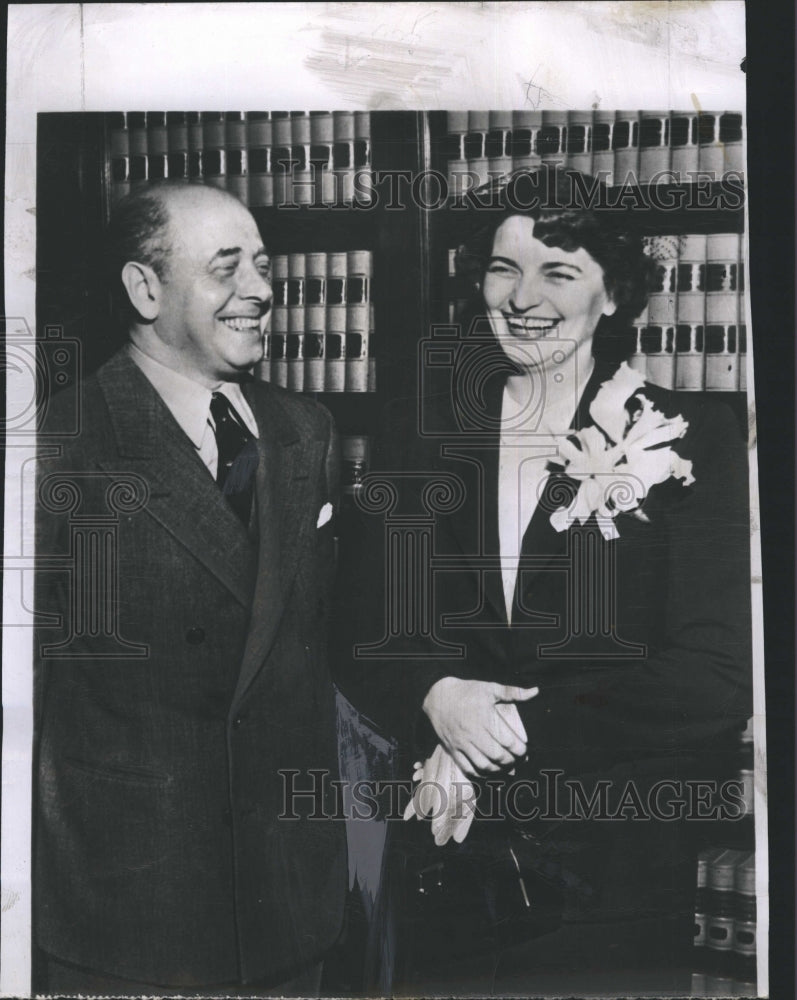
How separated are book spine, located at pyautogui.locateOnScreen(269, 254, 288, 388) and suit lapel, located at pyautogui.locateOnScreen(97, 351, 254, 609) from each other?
1.02ft

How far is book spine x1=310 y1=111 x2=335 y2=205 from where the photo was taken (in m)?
2.50

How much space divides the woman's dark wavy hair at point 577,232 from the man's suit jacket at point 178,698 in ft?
2.12

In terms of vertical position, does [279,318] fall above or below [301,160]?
below

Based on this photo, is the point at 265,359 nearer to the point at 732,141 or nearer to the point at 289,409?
the point at 289,409

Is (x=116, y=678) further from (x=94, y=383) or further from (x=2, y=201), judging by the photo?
(x=2, y=201)

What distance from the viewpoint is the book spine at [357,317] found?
2.49 m

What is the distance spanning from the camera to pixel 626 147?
2.52 meters

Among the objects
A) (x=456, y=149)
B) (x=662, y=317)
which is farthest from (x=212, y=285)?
(x=662, y=317)

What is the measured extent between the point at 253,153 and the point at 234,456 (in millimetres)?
837

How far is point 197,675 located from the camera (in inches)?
96.0

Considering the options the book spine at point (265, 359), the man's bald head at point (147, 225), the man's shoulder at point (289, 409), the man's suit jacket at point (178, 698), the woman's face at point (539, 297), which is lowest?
the man's suit jacket at point (178, 698)

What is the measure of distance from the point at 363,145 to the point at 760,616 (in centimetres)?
170

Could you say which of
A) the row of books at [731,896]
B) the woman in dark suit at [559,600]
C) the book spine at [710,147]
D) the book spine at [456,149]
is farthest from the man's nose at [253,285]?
the row of books at [731,896]

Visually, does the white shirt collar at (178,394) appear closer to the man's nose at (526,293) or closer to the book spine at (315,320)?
the book spine at (315,320)
